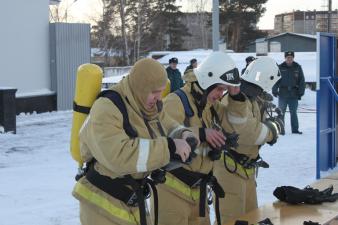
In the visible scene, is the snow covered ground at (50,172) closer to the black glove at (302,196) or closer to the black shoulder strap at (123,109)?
the black glove at (302,196)

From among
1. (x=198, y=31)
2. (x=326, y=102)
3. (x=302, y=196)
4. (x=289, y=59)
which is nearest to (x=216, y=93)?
(x=302, y=196)

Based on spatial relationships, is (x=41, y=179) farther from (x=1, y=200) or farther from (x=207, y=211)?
(x=207, y=211)

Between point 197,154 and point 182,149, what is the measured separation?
30.3 inches

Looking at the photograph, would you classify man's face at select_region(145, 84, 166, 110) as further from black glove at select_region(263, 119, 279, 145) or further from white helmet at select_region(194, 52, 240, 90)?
black glove at select_region(263, 119, 279, 145)

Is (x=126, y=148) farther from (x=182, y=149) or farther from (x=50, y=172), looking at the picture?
(x=50, y=172)

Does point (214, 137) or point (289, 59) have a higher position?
point (289, 59)

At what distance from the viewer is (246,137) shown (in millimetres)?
4098

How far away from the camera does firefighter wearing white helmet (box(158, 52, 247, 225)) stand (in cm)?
364

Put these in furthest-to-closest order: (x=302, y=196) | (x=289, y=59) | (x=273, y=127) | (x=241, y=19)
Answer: (x=241, y=19) < (x=289, y=59) < (x=273, y=127) < (x=302, y=196)

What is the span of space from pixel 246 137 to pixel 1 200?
3.83 metres

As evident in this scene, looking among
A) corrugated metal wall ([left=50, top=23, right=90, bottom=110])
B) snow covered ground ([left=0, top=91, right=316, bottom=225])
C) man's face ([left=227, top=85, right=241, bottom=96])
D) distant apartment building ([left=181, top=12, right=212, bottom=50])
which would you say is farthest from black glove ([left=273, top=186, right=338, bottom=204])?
distant apartment building ([left=181, top=12, right=212, bottom=50])

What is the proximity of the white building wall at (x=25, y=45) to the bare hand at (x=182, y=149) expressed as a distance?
13.1m

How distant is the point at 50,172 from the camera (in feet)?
27.7

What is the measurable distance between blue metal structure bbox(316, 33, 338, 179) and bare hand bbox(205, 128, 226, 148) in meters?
4.58
